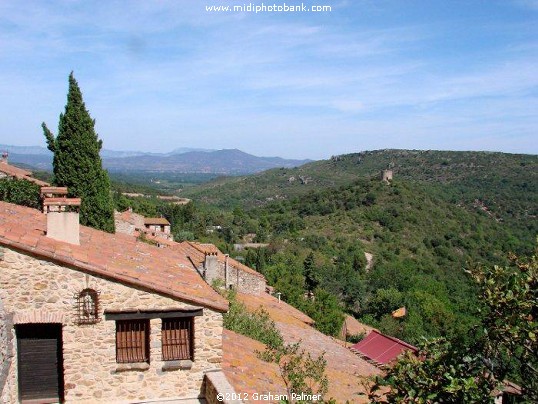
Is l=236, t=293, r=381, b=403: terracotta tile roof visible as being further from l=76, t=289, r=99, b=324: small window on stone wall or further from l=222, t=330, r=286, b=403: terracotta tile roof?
l=76, t=289, r=99, b=324: small window on stone wall

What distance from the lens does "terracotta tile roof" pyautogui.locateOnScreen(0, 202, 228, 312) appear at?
28.3 feet

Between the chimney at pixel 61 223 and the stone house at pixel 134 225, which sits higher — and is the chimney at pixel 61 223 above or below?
above

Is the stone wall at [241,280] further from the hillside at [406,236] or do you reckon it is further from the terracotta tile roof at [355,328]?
the terracotta tile roof at [355,328]

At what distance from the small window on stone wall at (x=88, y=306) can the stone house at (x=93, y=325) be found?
0.06 feet

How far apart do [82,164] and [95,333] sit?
12.2 metres

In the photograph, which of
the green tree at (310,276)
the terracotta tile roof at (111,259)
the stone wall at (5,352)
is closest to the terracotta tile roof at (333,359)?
the terracotta tile roof at (111,259)

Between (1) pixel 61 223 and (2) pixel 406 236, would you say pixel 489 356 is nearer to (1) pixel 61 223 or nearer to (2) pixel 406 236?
(1) pixel 61 223

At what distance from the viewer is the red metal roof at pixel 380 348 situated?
78.9ft

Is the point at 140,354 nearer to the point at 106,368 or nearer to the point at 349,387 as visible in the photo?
the point at 106,368

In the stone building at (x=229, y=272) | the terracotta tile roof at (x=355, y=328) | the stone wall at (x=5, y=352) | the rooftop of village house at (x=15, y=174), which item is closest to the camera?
the stone wall at (x=5, y=352)

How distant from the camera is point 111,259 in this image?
31.4 ft

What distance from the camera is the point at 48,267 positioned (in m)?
8.59

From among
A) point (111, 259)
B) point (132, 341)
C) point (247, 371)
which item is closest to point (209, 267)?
point (247, 371)

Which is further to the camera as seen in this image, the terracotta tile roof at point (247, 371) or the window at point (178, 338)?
the terracotta tile roof at point (247, 371)
